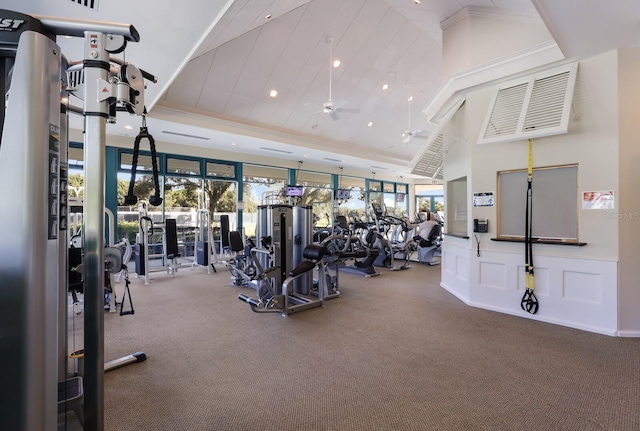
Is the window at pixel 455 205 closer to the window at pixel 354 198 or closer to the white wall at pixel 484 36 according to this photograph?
the white wall at pixel 484 36

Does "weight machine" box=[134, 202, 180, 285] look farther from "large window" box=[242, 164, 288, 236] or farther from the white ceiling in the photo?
"large window" box=[242, 164, 288, 236]

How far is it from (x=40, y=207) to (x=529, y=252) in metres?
4.87

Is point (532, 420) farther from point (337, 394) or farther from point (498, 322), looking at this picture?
point (498, 322)

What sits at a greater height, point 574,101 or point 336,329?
point 574,101

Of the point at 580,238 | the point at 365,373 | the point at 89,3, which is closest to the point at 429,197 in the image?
the point at 580,238

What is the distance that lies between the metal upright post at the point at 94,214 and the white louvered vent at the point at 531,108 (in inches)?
176

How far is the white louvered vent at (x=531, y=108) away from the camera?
383 cm

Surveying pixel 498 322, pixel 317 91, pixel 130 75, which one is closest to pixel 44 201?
pixel 130 75

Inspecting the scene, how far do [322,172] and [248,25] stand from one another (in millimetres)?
8005

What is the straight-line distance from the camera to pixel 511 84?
172 inches

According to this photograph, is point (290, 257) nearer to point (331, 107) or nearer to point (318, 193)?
point (331, 107)

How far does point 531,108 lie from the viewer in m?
4.08

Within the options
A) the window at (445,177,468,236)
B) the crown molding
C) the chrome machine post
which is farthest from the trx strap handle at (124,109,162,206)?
the window at (445,177,468,236)

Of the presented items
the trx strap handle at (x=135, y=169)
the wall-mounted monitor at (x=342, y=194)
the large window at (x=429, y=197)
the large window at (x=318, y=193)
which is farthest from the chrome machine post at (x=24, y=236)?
the large window at (x=429, y=197)
